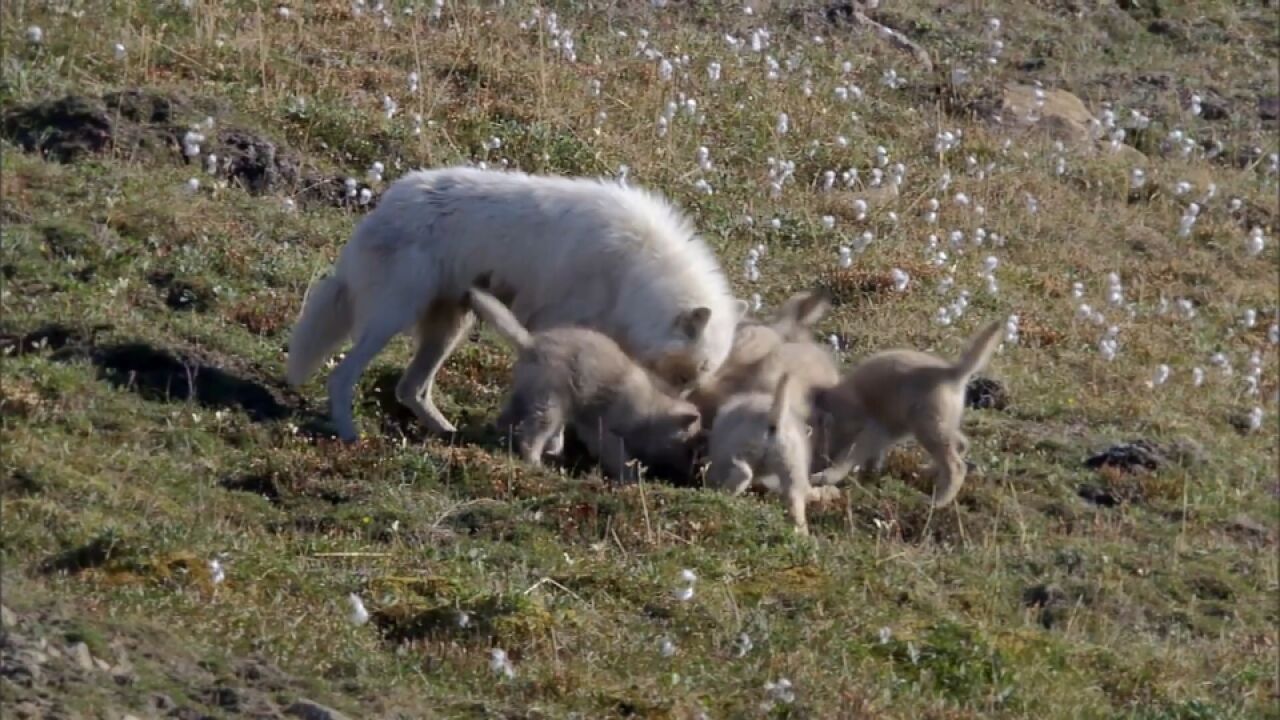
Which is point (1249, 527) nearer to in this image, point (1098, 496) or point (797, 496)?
point (1098, 496)

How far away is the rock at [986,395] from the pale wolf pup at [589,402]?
2680 millimetres

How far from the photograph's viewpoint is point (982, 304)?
50.4 ft

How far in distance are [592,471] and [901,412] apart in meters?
1.76

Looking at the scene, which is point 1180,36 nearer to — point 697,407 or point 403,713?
point 697,407

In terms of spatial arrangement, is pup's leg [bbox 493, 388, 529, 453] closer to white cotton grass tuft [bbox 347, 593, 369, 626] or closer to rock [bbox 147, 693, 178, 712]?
white cotton grass tuft [bbox 347, 593, 369, 626]

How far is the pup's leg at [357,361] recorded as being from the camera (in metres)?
10.9

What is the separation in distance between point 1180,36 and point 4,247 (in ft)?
49.2

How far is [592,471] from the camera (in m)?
11.0

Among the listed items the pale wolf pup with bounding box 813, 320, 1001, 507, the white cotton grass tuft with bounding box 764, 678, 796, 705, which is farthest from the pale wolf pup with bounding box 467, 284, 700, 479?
the white cotton grass tuft with bounding box 764, 678, 796, 705

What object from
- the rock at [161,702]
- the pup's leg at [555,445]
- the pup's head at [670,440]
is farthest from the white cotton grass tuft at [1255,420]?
the rock at [161,702]

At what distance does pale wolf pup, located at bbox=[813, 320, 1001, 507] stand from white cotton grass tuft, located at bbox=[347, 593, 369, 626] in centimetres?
425

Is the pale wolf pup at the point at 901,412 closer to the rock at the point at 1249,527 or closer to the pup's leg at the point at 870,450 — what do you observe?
the pup's leg at the point at 870,450

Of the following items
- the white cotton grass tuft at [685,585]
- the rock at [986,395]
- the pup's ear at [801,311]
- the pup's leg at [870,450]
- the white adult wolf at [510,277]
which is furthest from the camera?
the rock at [986,395]

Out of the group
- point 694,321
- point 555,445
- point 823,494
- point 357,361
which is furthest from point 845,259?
point 357,361
